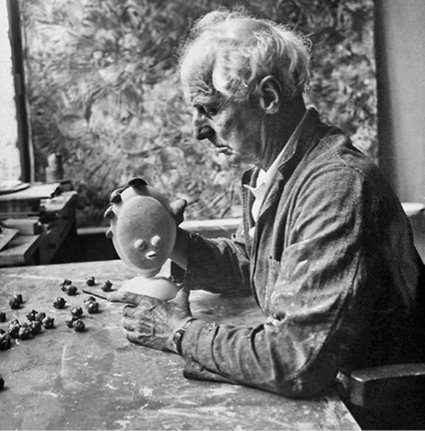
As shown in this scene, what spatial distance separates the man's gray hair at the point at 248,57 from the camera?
Answer: 1868 millimetres

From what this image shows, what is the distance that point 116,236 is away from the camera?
227cm

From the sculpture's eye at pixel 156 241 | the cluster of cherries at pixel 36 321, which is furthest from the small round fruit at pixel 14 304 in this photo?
the sculpture's eye at pixel 156 241

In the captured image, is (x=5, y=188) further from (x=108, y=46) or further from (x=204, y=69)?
(x=204, y=69)

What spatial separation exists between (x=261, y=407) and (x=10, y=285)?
1527 mm

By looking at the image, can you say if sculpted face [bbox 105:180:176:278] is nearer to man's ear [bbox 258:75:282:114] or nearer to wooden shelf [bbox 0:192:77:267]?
man's ear [bbox 258:75:282:114]

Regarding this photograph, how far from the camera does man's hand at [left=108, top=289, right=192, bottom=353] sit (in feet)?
6.25

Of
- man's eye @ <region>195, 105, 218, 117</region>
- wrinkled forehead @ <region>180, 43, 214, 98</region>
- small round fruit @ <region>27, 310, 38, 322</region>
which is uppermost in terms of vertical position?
wrinkled forehead @ <region>180, 43, 214, 98</region>

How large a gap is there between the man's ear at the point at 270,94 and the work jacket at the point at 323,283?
0.11 m

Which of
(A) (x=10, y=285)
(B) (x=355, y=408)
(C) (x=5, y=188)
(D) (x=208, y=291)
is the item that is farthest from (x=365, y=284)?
(C) (x=5, y=188)

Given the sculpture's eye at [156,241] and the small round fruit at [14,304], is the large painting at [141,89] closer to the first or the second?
the small round fruit at [14,304]

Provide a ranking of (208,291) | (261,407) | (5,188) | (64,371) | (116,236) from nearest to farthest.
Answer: (261,407), (64,371), (116,236), (208,291), (5,188)

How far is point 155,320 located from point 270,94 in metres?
0.79

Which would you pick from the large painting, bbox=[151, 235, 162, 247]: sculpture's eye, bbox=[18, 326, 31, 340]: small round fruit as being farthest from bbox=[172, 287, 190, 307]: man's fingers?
the large painting

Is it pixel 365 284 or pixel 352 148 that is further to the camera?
pixel 352 148
